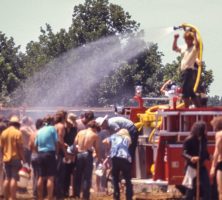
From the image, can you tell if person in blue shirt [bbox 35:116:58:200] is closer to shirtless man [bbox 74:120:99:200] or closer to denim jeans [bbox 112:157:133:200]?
shirtless man [bbox 74:120:99:200]

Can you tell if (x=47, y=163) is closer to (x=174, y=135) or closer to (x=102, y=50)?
(x=174, y=135)

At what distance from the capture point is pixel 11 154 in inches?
742

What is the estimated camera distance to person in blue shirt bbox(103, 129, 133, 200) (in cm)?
1847

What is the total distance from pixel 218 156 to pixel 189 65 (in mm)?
3030

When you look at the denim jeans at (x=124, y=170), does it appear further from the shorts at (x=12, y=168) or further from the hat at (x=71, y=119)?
the hat at (x=71, y=119)

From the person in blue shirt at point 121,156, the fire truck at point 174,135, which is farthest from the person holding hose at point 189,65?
the person in blue shirt at point 121,156

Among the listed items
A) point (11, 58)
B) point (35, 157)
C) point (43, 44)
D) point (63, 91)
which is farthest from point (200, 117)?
point (11, 58)

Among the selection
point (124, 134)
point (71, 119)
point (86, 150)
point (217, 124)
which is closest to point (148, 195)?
point (86, 150)

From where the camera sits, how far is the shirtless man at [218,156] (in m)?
16.4

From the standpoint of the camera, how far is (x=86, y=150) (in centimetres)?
1978

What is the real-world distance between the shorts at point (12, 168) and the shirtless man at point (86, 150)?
135 centimetres

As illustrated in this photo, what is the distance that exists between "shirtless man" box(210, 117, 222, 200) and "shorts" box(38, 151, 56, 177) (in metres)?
3.44

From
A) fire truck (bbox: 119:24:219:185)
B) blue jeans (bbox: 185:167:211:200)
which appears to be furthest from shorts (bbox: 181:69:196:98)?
blue jeans (bbox: 185:167:211:200)

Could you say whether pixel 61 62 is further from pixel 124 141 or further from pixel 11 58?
pixel 124 141
